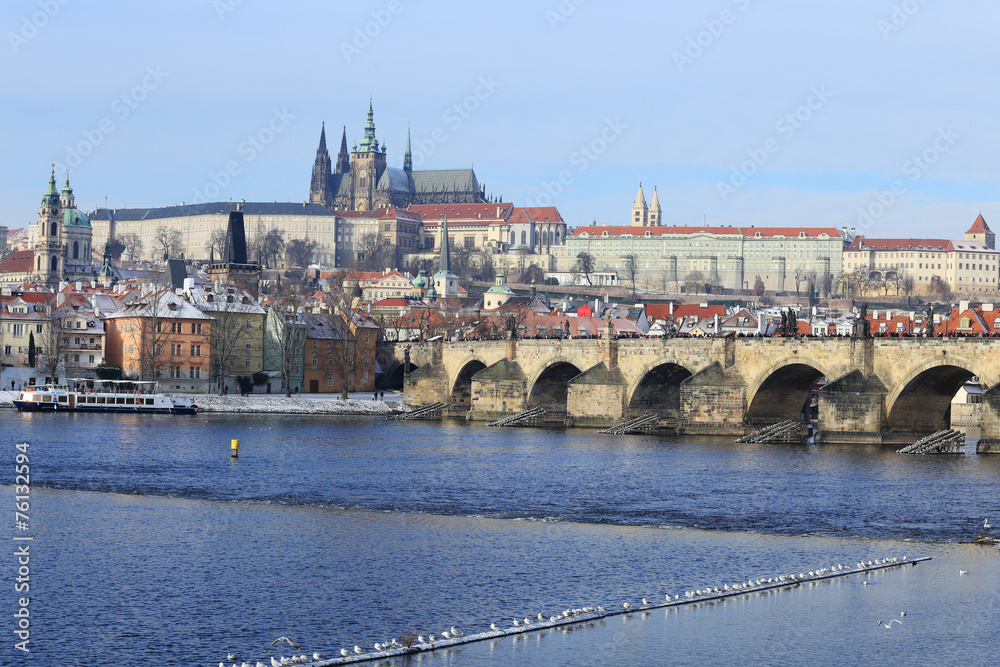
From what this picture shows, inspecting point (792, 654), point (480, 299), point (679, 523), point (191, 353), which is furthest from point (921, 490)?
point (480, 299)

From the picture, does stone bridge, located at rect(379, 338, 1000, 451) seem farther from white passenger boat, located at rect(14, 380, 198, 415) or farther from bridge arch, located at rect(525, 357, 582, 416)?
white passenger boat, located at rect(14, 380, 198, 415)

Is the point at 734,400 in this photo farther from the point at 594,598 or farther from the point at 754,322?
the point at 754,322

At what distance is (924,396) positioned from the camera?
178 feet

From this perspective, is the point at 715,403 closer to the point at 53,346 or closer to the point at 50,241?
the point at 53,346

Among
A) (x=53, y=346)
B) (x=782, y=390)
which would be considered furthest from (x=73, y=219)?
(x=782, y=390)

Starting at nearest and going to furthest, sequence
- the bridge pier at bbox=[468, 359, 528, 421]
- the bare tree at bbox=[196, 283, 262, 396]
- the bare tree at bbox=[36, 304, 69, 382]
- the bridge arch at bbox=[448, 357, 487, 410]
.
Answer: the bridge pier at bbox=[468, 359, 528, 421] < the bridge arch at bbox=[448, 357, 487, 410] < the bare tree at bbox=[36, 304, 69, 382] < the bare tree at bbox=[196, 283, 262, 396]

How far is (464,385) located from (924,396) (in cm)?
3048

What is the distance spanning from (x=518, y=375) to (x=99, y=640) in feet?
169

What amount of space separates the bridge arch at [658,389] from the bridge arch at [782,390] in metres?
4.52

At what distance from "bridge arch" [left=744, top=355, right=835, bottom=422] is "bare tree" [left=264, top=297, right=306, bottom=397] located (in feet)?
103

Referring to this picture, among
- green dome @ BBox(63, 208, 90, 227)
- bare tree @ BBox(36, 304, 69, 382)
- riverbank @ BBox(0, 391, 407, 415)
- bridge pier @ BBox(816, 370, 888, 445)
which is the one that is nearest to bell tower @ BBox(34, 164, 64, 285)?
green dome @ BBox(63, 208, 90, 227)

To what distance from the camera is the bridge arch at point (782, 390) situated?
58125mm

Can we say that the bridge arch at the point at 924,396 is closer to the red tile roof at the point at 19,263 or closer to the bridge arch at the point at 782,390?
the bridge arch at the point at 782,390

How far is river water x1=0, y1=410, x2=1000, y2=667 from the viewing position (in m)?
21.1
